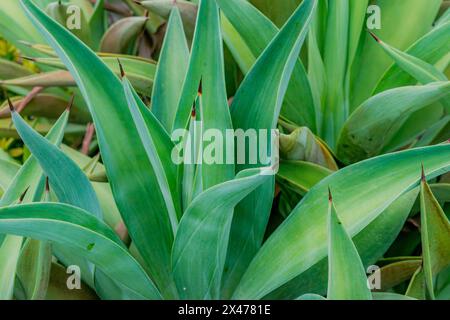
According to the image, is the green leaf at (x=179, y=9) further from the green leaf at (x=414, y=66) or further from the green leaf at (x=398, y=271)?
the green leaf at (x=398, y=271)

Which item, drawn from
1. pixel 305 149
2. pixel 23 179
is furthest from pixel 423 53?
pixel 23 179

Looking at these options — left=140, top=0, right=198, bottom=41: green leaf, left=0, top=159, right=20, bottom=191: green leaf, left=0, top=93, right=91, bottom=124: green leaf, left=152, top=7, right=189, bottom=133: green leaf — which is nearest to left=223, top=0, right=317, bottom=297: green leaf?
left=152, top=7, right=189, bottom=133: green leaf

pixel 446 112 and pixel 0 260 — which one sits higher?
pixel 446 112

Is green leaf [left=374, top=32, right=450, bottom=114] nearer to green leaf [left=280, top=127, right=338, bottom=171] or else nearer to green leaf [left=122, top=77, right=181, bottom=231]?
green leaf [left=280, top=127, right=338, bottom=171]

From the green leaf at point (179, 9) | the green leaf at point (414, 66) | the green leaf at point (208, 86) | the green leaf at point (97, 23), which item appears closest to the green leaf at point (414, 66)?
the green leaf at point (414, 66)

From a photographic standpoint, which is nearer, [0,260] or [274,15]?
[0,260]

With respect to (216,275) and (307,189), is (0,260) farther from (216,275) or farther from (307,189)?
(307,189)
